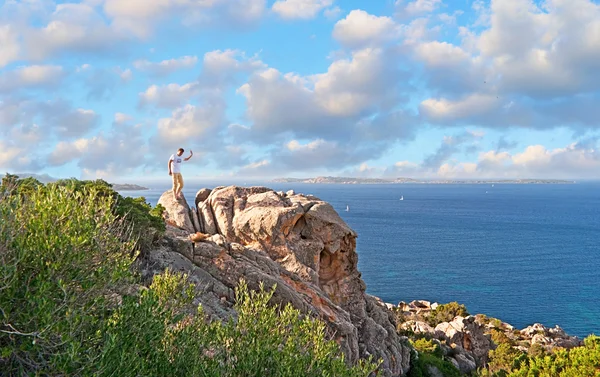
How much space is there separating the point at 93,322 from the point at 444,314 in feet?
196

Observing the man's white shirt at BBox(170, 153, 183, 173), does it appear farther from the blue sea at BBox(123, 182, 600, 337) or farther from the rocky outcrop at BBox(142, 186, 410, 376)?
the blue sea at BBox(123, 182, 600, 337)

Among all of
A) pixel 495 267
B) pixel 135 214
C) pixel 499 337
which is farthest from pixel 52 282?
pixel 495 267

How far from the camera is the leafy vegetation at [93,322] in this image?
9.37 m

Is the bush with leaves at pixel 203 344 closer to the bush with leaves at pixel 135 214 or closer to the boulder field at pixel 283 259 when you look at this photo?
the boulder field at pixel 283 259

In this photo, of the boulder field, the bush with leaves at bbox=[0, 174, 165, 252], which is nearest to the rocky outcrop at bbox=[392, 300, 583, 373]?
the boulder field

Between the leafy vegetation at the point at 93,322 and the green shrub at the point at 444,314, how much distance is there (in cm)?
5224

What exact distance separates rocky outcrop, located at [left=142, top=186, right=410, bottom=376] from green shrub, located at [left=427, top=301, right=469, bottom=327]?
2855 cm

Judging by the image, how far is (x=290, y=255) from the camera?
1293 inches

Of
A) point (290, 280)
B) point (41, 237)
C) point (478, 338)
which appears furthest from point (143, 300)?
point (478, 338)

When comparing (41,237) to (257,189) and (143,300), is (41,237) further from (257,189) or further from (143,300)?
(257,189)

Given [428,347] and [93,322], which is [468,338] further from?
[93,322]

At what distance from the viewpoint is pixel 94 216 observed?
11.6m

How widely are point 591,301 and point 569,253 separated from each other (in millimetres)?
38383

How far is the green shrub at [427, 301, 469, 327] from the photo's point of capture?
61.0 meters
